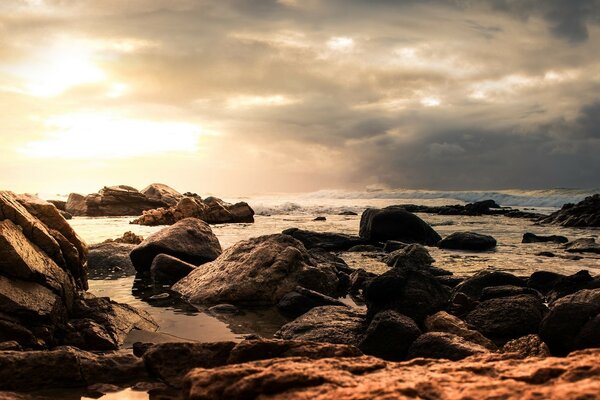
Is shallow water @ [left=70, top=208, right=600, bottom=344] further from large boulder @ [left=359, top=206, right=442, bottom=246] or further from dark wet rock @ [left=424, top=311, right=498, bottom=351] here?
large boulder @ [left=359, top=206, right=442, bottom=246]

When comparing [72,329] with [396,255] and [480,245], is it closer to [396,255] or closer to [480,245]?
[396,255]

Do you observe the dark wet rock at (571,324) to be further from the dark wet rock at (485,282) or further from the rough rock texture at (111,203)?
the rough rock texture at (111,203)

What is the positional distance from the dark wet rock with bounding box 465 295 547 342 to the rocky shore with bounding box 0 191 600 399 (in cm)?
2

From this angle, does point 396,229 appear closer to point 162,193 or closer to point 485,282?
point 485,282

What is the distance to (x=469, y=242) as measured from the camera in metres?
18.0

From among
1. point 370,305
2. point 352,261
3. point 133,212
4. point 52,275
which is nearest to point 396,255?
point 352,261

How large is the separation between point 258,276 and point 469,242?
1118 centimetres

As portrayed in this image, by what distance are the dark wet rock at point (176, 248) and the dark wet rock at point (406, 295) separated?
5.88 m

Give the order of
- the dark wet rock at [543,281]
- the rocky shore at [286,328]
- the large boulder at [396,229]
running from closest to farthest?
the rocky shore at [286,328], the dark wet rock at [543,281], the large boulder at [396,229]

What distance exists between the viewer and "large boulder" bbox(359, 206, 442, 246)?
20688 mm

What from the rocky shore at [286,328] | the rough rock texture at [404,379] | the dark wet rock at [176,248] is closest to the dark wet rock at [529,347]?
the rocky shore at [286,328]

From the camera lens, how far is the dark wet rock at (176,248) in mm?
11930

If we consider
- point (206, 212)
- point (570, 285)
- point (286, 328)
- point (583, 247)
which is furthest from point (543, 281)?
point (206, 212)

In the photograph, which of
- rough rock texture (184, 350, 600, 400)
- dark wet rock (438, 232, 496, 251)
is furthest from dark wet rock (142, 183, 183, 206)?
rough rock texture (184, 350, 600, 400)
